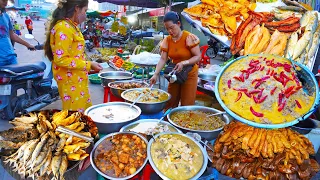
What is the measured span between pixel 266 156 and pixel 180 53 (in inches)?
67.3

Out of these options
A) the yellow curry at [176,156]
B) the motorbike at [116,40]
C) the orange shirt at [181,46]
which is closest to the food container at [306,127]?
the yellow curry at [176,156]

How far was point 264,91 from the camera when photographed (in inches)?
74.9

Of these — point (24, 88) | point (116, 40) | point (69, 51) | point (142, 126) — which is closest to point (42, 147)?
point (142, 126)

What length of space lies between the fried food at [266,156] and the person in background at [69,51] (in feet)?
5.11

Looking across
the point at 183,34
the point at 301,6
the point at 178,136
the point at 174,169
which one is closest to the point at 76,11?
the point at 183,34

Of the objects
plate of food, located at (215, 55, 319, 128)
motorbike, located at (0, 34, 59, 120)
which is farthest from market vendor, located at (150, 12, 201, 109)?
motorbike, located at (0, 34, 59, 120)

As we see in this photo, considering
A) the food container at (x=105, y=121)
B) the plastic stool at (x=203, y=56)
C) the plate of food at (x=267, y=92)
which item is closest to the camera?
the plate of food at (x=267, y=92)

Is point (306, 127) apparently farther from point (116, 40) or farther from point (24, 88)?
point (116, 40)

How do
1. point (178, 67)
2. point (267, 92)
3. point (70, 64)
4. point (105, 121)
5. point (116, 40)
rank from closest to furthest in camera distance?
point (267, 92) < point (105, 121) < point (70, 64) < point (178, 67) < point (116, 40)

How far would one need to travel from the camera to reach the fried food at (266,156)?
1826 millimetres

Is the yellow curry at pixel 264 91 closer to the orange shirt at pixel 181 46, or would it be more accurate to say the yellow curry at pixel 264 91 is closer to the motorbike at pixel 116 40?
the orange shirt at pixel 181 46

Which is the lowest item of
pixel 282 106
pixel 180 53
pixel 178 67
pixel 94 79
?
pixel 94 79

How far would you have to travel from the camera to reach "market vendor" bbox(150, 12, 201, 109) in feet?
9.29

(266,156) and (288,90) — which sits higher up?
(288,90)
